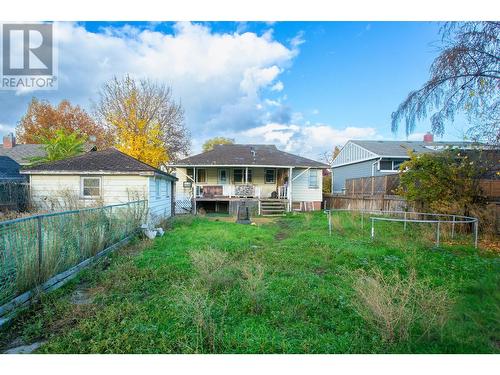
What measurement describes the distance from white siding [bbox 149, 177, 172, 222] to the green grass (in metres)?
5.85

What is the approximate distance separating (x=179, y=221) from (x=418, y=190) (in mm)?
10709

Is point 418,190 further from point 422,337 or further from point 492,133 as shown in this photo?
point 422,337

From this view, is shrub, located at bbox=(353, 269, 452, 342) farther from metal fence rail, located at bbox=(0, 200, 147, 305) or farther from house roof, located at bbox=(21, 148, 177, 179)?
house roof, located at bbox=(21, 148, 177, 179)

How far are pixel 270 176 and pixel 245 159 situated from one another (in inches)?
115

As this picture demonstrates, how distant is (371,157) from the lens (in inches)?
859

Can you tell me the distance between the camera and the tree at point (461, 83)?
6305 millimetres

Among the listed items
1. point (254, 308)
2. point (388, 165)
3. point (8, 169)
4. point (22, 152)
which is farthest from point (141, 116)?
point (254, 308)

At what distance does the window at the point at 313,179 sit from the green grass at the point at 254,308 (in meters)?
14.5

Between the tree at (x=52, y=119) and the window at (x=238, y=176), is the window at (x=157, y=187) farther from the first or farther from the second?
the tree at (x=52, y=119)

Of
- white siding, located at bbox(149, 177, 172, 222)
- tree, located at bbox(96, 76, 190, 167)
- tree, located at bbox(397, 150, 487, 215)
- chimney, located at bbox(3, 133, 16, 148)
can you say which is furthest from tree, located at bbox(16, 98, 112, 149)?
tree, located at bbox(397, 150, 487, 215)

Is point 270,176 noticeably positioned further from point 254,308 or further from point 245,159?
point 254,308

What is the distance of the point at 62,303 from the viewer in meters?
3.94

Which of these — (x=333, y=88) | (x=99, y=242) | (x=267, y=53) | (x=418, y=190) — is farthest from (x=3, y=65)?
(x=418, y=190)

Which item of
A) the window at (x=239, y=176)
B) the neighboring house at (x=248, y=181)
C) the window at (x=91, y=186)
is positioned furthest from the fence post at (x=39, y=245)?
the window at (x=239, y=176)
